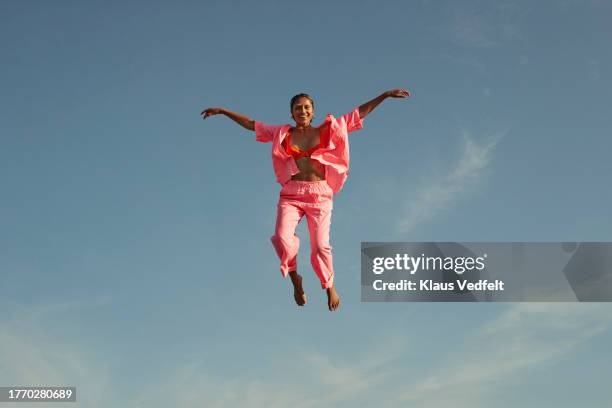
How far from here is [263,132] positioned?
13133 mm

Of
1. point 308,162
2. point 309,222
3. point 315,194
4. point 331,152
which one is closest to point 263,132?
point 308,162

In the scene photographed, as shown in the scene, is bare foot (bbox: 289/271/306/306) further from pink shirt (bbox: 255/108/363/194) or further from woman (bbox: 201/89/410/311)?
pink shirt (bbox: 255/108/363/194)

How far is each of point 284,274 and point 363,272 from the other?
3283 mm

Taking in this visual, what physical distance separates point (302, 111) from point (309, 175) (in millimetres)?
1028

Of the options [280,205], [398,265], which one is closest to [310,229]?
[280,205]

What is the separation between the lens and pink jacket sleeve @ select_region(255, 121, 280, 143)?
13086 millimetres

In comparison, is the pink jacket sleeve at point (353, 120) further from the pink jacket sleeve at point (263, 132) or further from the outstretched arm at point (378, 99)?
the pink jacket sleeve at point (263, 132)

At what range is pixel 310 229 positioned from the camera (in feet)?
42.7

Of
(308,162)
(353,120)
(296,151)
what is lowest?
(308,162)

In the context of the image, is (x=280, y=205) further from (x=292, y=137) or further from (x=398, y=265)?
(x=398, y=265)

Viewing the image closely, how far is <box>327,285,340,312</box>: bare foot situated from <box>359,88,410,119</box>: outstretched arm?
2.80 meters

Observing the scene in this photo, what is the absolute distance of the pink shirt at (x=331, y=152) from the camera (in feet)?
42.0

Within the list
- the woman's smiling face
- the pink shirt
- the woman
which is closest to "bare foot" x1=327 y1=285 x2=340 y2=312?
the woman

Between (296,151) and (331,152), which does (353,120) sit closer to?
(331,152)
